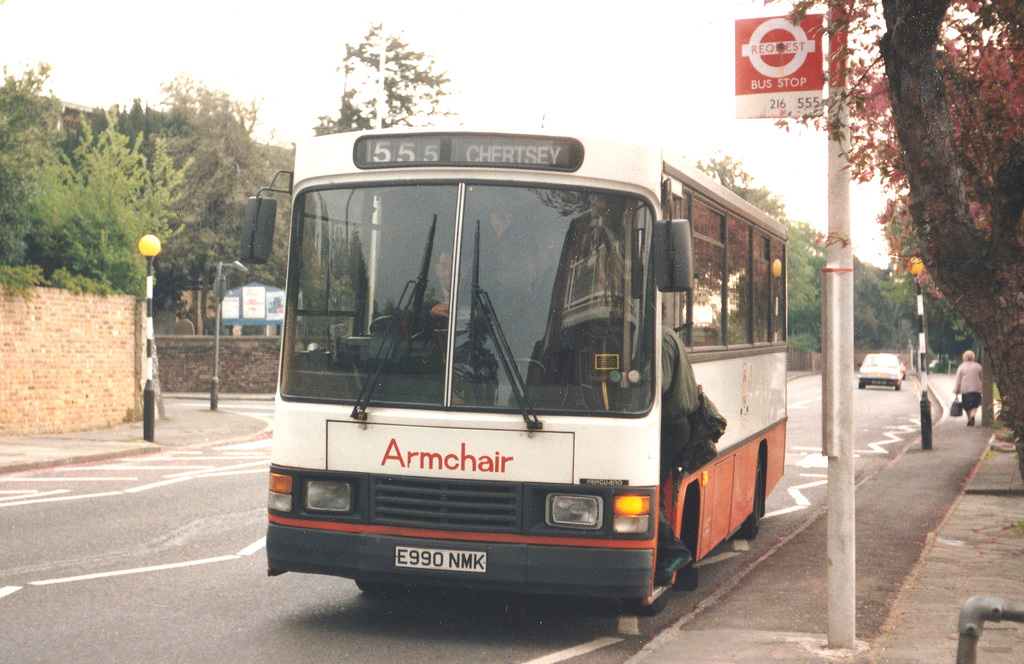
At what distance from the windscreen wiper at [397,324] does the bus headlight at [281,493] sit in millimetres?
598

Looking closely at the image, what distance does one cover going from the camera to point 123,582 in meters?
9.02

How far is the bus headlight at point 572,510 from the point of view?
22.6 feet

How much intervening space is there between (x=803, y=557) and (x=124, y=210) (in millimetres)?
21083

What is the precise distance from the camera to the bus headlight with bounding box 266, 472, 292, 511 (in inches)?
285

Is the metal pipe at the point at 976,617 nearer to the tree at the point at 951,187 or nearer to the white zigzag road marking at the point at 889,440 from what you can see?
the tree at the point at 951,187

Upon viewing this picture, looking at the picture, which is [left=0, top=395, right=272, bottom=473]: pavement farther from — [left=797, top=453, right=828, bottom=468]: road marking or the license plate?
the license plate

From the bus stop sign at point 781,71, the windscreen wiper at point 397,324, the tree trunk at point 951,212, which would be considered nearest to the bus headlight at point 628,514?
the windscreen wiper at point 397,324

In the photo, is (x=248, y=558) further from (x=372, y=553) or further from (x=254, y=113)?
(x=254, y=113)

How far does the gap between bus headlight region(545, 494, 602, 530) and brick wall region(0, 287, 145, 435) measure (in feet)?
60.4

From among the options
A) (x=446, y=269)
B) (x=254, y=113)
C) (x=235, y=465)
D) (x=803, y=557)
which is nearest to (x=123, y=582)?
(x=446, y=269)

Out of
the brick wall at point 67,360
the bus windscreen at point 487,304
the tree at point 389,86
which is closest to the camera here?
the bus windscreen at point 487,304

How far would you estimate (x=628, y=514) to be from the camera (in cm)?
689

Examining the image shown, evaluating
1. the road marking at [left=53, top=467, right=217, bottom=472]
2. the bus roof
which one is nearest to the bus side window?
the bus roof

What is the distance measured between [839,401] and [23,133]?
2098cm
